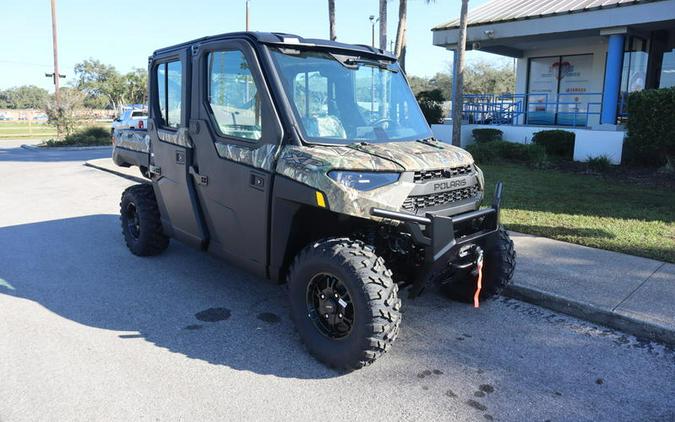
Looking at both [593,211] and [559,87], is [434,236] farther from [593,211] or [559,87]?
[559,87]

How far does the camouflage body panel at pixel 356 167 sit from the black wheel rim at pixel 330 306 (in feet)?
1.77

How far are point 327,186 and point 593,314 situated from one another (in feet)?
9.04

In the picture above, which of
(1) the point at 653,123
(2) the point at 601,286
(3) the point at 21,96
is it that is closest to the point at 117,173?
(2) the point at 601,286

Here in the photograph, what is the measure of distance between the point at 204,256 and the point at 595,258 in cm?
455

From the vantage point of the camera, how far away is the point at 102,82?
239 ft

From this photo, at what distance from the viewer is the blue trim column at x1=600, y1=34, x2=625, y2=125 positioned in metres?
15.2

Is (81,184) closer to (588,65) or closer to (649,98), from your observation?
(649,98)

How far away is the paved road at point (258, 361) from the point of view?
127 inches

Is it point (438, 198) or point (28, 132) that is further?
point (28, 132)

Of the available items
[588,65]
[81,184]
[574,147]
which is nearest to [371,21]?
[588,65]

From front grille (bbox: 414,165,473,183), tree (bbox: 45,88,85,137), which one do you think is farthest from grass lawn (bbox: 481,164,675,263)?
tree (bbox: 45,88,85,137)

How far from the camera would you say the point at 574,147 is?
1456 centimetres

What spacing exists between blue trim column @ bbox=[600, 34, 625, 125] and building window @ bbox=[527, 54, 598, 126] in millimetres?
3501

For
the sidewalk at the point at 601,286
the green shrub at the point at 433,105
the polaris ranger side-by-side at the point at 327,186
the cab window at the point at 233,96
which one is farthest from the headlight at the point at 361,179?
the green shrub at the point at 433,105
